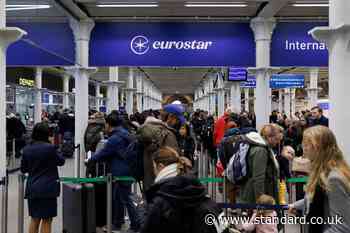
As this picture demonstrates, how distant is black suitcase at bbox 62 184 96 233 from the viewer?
6.75 m

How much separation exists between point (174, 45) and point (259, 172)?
8.47 m

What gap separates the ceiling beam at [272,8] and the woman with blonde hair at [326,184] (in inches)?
359

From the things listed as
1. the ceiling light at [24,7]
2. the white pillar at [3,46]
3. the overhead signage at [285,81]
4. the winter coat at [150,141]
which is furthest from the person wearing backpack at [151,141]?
the overhead signage at [285,81]

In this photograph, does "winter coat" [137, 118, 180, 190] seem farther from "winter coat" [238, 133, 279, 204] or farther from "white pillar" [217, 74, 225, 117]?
"white pillar" [217, 74, 225, 117]

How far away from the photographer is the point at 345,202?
3121 mm

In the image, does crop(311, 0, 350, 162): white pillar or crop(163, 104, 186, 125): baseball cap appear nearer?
crop(311, 0, 350, 162): white pillar

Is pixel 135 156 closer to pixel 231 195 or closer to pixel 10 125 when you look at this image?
pixel 231 195

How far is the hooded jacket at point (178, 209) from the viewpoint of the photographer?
3045 millimetres

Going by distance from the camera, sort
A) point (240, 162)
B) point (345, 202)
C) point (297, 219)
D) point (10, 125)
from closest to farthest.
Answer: point (345, 202), point (297, 219), point (240, 162), point (10, 125)

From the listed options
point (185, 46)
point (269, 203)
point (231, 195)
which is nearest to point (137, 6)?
point (185, 46)

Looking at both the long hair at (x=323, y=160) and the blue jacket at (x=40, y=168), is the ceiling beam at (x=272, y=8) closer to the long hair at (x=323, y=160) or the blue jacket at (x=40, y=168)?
the blue jacket at (x=40, y=168)

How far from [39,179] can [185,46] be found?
27.1 ft

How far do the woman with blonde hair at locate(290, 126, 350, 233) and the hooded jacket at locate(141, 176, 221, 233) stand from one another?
670mm

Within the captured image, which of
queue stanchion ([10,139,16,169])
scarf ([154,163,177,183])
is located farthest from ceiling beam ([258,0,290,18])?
scarf ([154,163,177,183])
